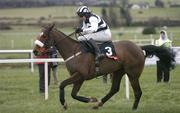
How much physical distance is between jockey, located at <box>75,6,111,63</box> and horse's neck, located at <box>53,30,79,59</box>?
8.1 inches

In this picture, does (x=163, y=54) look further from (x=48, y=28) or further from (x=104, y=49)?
(x=48, y=28)

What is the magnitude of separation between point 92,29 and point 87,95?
12.1 ft

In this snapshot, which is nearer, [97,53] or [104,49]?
[97,53]

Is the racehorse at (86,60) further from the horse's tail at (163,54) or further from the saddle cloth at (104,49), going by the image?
the horse's tail at (163,54)

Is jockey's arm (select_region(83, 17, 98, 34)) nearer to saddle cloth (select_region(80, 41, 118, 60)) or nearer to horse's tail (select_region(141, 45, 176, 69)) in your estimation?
saddle cloth (select_region(80, 41, 118, 60))

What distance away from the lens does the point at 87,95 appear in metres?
15.0


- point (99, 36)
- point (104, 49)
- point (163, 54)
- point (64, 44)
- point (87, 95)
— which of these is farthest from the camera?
point (87, 95)

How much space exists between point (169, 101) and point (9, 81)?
7.64m

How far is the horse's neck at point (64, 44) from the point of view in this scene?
12.1 meters

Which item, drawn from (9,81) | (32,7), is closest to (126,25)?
(32,7)

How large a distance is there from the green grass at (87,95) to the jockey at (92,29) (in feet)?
4.88

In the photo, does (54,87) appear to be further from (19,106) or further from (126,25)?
(126,25)

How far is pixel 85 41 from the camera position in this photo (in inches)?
471

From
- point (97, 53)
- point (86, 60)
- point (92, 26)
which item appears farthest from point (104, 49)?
point (92, 26)
